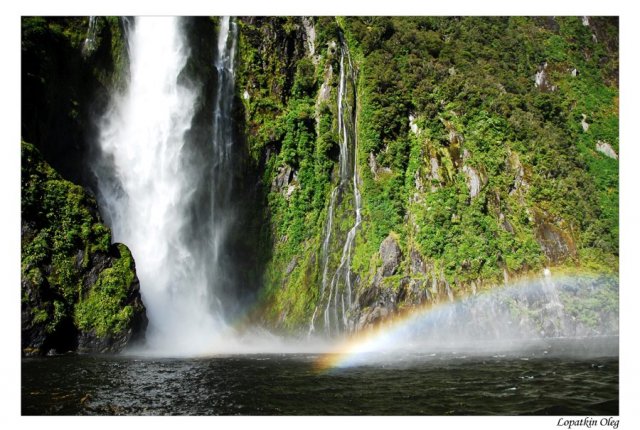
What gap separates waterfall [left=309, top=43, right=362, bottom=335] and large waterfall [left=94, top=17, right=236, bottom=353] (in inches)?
200

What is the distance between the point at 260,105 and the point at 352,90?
4927 millimetres

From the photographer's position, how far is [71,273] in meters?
19.3

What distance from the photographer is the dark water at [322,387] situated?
421 inches

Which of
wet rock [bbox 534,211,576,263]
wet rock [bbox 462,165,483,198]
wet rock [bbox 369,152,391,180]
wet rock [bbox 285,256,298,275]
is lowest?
wet rock [bbox 285,256,298,275]

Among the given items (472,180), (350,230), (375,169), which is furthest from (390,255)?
(472,180)

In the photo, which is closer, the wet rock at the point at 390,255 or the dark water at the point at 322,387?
the dark water at the point at 322,387

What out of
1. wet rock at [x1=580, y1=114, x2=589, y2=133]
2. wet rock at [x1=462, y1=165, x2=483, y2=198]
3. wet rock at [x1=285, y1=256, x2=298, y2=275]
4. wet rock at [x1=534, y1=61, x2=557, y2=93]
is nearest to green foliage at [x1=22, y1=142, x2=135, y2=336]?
wet rock at [x1=285, y1=256, x2=298, y2=275]

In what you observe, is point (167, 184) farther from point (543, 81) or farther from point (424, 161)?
point (543, 81)

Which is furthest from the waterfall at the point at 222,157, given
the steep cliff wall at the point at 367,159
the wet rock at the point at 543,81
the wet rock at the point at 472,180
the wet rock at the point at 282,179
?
the wet rock at the point at 543,81

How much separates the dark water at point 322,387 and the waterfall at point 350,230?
7.81 metres

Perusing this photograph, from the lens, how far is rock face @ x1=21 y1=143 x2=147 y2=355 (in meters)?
18.0

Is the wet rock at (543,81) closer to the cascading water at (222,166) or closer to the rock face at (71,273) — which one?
the cascading water at (222,166)

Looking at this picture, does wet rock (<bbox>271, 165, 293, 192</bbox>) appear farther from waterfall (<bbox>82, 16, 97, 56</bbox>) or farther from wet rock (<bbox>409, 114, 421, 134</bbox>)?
waterfall (<bbox>82, 16, 97, 56</bbox>)

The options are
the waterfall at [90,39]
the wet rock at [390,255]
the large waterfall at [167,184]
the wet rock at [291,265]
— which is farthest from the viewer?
the wet rock at [291,265]
